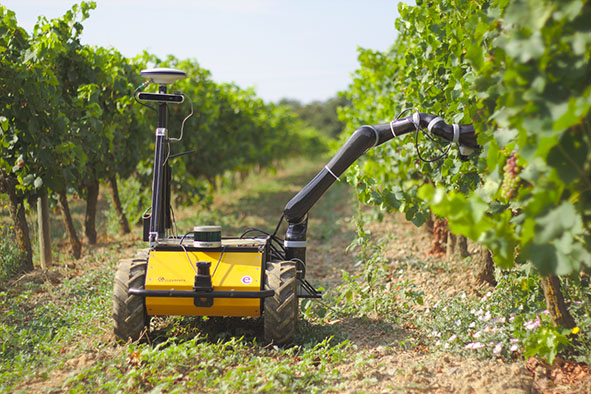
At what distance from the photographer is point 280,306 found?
12.4ft

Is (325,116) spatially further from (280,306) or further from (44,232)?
(280,306)

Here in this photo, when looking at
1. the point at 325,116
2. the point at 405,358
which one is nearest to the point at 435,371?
the point at 405,358

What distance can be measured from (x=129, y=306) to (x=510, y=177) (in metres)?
2.74

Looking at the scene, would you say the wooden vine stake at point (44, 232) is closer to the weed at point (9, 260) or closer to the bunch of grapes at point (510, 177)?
the weed at point (9, 260)

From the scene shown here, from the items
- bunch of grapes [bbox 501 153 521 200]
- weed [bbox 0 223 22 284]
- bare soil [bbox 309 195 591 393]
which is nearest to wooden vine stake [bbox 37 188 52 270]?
weed [bbox 0 223 22 284]

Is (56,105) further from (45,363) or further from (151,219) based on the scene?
(45,363)

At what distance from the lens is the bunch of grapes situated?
110 inches

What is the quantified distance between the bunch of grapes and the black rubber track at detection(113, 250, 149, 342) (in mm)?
2566

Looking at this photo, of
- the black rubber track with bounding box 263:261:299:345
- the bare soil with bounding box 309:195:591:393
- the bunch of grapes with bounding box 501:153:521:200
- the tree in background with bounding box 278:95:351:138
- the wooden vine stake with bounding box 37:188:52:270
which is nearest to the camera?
the bunch of grapes with bounding box 501:153:521:200

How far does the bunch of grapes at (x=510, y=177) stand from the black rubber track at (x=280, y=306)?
1.67 m

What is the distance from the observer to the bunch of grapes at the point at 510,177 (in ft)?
9.18

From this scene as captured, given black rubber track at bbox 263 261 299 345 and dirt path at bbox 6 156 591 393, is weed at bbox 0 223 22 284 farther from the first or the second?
black rubber track at bbox 263 261 299 345

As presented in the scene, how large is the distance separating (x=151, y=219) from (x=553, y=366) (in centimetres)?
308

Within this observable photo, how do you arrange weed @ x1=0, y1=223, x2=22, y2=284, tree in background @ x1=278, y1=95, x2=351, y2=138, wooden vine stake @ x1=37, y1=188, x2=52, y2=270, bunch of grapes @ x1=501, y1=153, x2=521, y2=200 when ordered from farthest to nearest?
tree in background @ x1=278, y1=95, x2=351, y2=138 → wooden vine stake @ x1=37, y1=188, x2=52, y2=270 → weed @ x1=0, y1=223, x2=22, y2=284 → bunch of grapes @ x1=501, y1=153, x2=521, y2=200
